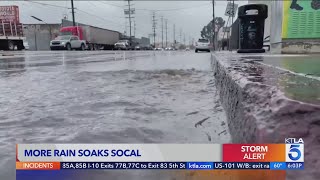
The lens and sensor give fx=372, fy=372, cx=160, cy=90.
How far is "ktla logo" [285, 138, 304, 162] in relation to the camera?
4.89ft

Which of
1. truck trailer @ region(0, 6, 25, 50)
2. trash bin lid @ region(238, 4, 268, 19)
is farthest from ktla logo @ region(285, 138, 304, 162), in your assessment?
truck trailer @ region(0, 6, 25, 50)

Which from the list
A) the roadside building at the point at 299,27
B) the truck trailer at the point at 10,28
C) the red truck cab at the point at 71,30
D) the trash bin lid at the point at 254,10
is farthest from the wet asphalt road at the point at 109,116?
the red truck cab at the point at 71,30

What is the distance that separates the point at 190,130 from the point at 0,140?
1581 millimetres

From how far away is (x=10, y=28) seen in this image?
3356 centimetres

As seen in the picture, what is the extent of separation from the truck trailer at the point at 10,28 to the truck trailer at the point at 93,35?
10446 millimetres

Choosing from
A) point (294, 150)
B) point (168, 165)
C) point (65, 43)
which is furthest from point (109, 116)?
point (65, 43)

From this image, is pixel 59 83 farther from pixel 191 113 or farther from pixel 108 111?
pixel 191 113

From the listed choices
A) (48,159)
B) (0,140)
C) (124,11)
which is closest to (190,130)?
(0,140)

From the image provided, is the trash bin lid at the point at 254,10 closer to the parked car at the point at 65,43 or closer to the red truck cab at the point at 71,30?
the parked car at the point at 65,43

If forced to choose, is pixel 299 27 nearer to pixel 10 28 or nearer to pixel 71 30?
pixel 10 28

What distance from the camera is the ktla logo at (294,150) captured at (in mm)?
1491

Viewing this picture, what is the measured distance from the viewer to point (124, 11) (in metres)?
103

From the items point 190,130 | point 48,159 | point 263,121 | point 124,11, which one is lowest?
point 190,130

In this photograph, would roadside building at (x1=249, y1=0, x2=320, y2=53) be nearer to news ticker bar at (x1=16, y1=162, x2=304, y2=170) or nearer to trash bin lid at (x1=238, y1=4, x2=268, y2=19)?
trash bin lid at (x1=238, y1=4, x2=268, y2=19)
